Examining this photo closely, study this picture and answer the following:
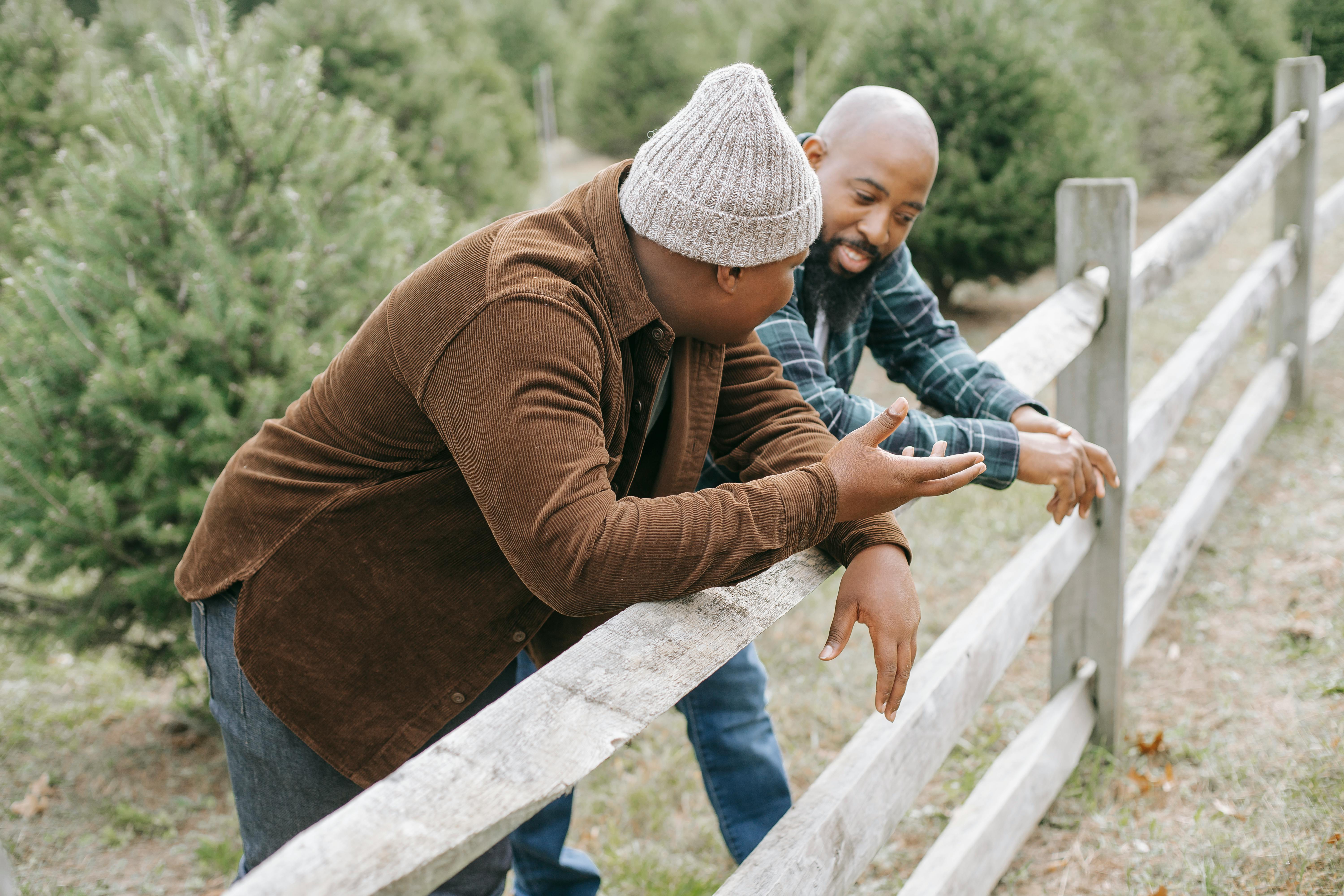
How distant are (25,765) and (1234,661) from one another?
13.0ft

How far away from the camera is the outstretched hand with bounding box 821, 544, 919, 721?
1532mm

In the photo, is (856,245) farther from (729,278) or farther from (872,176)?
(729,278)

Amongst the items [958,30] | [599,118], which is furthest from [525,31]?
[958,30]

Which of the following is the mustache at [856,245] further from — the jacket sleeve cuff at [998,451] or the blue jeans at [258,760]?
the blue jeans at [258,760]

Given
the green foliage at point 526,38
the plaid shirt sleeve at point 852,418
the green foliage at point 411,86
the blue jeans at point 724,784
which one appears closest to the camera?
the plaid shirt sleeve at point 852,418

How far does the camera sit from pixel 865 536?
159cm

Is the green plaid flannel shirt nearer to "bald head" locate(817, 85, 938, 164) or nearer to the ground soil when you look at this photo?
"bald head" locate(817, 85, 938, 164)

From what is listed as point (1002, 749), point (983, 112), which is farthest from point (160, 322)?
point (983, 112)

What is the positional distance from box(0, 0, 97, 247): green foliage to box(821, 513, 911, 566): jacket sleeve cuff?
14.5 ft

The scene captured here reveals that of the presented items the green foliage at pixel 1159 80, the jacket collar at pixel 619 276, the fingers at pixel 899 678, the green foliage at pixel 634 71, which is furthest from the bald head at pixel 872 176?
the green foliage at pixel 634 71

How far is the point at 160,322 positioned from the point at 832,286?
1.92 meters

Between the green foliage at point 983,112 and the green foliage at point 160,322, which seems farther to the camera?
the green foliage at point 983,112

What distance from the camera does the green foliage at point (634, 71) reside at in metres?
14.9

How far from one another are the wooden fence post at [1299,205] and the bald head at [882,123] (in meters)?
3.47
